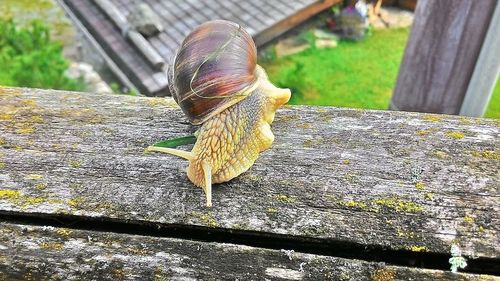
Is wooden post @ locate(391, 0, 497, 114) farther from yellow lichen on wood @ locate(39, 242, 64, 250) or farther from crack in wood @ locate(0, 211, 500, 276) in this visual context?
yellow lichen on wood @ locate(39, 242, 64, 250)

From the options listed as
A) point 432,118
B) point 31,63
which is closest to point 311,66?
point 31,63

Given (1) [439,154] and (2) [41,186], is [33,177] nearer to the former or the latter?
(2) [41,186]

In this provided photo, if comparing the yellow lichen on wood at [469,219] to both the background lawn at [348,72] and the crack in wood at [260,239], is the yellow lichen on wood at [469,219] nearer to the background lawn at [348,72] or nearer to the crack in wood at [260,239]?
the crack in wood at [260,239]

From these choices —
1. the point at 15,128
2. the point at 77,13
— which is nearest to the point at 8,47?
the point at 77,13

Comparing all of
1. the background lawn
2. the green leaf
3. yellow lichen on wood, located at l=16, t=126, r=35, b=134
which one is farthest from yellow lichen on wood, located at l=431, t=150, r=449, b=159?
the background lawn

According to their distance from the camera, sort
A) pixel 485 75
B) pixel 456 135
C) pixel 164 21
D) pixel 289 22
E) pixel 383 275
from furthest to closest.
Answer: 1. pixel 164 21
2. pixel 289 22
3. pixel 485 75
4. pixel 456 135
5. pixel 383 275
